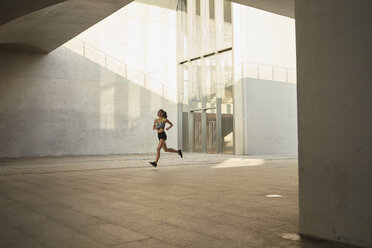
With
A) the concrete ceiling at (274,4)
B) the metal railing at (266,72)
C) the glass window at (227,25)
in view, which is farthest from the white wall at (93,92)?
the concrete ceiling at (274,4)

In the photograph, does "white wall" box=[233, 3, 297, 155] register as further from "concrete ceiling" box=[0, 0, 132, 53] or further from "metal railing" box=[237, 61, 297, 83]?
"concrete ceiling" box=[0, 0, 132, 53]

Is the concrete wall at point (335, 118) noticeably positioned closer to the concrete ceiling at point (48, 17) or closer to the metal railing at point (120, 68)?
the concrete ceiling at point (48, 17)

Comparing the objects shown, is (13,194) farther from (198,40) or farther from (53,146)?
(198,40)

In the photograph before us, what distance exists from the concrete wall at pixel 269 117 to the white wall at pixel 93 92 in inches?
235

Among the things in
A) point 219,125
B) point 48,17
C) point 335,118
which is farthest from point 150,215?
point 219,125

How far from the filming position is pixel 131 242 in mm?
3260

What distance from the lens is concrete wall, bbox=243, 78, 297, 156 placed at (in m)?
19.5

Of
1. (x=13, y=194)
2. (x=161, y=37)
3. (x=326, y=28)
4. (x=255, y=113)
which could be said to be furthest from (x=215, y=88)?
(x=326, y=28)

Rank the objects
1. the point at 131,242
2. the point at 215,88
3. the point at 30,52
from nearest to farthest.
→ the point at 131,242
the point at 30,52
the point at 215,88

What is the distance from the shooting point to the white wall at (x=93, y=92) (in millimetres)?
18797

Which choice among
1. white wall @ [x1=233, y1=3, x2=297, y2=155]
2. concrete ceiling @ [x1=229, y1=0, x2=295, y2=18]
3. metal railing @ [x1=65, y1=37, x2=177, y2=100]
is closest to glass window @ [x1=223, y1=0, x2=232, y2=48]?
white wall @ [x1=233, y1=3, x2=297, y2=155]

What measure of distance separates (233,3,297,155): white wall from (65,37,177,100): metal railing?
18.1 feet

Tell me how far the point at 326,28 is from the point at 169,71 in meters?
20.6

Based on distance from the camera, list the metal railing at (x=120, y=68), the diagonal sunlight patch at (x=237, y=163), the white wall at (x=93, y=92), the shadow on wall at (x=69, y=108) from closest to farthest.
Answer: the diagonal sunlight patch at (x=237, y=163) < the shadow on wall at (x=69, y=108) < the white wall at (x=93, y=92) < the metal railing at (x=120, y=68)
